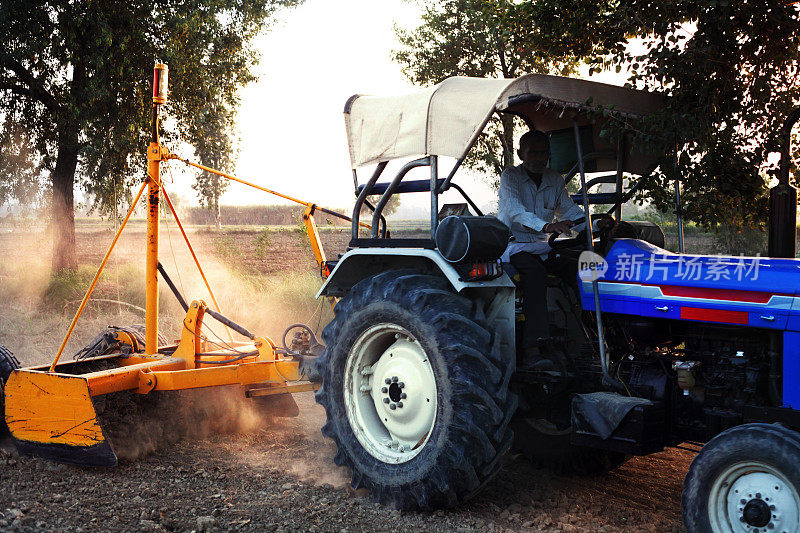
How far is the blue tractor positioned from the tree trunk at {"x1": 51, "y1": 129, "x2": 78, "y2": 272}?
11.0 m

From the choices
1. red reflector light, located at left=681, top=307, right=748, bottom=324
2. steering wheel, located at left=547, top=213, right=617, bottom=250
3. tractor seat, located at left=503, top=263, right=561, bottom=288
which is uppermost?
steering wheel, located at left=547, top=213, right=617, bottom=250

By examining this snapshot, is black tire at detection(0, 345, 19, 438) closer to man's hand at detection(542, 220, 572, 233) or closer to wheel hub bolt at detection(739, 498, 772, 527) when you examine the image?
man's hand at detection(542, 220, 572, 233)

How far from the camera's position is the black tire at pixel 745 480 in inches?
129

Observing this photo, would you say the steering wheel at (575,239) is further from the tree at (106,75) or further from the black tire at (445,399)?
the tree at (106,75)

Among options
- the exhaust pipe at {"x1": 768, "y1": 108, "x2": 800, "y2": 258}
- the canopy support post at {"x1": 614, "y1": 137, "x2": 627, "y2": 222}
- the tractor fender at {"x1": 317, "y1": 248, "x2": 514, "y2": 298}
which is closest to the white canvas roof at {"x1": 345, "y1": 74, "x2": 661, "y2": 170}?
the canopy support post at {"x1": 614, "y1": 137, "x2": 627, "y2": 222}

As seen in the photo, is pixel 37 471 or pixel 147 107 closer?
pixel 37 471

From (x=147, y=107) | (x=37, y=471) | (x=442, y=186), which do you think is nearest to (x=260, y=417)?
(x=37, y=471)

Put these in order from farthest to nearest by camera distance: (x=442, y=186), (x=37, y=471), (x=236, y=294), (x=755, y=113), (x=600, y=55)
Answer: (x=236, y=294) → (x=600, y=55) → (x=755, y=113) → (x=37, y=471) → (x=442, y=186)

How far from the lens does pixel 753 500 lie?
3.37m

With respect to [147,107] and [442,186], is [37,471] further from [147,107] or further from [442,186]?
[147,107]

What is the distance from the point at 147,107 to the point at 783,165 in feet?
33.9

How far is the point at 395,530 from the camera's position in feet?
13.6

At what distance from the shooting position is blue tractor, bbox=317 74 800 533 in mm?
3717

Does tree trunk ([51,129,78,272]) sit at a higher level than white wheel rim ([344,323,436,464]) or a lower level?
higher
